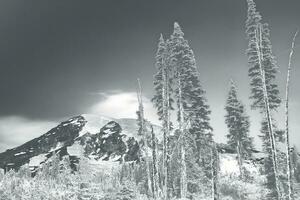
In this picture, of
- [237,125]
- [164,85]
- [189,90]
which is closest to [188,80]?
[189,90]

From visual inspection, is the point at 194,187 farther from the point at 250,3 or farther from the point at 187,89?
the point at 250,3

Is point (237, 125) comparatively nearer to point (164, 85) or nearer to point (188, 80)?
point (188, 80)

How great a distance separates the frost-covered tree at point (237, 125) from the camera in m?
45.5

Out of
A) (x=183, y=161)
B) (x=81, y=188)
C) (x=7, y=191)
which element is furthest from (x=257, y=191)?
(x=7, y=191)

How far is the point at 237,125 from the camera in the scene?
4609 centimetres

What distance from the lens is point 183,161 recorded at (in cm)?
2773

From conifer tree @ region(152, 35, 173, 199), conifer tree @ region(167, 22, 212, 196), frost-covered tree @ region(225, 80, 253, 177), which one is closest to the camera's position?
conifer tree @ region(152, 35, 173, 199)

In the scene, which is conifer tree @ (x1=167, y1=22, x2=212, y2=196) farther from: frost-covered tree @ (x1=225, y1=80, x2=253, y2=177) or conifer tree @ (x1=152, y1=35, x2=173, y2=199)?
frost-covered tree @ (x1=225, y1=80, x2=253, y2=177)

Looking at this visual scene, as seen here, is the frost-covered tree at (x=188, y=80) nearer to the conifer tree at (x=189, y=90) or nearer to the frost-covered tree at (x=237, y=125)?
the conifer tree at (x=189, y=90)

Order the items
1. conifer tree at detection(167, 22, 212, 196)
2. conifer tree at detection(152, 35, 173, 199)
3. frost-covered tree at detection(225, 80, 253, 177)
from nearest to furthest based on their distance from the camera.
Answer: conifer tree at detection(152, 35, 173, 199), conifer tree at detection(167, 22, 212, 196), frost-covered tree at detection(225, 80, 253, 177)

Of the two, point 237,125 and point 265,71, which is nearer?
point 265,71

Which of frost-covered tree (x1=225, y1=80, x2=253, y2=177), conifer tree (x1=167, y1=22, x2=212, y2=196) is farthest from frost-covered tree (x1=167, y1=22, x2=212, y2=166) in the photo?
frost-covered tree (x1=225, y1=80, x2=253, y2=177)

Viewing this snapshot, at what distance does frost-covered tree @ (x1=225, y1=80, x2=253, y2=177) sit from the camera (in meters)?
45.5

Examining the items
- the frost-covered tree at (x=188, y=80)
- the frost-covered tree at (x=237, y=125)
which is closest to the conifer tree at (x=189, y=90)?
the frost-covered tree at (x=188, y=80)
